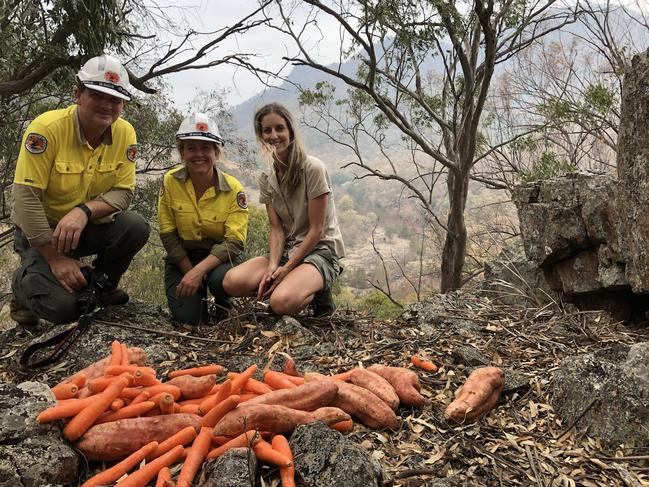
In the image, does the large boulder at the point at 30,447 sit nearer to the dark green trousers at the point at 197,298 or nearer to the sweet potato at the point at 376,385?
the sweet potato at the point at 376,385

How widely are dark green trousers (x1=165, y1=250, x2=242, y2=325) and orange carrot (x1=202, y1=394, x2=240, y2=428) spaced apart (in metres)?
1.91

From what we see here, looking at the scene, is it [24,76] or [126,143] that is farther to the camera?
[24,76]

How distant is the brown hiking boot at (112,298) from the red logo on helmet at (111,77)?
1599 millimetres

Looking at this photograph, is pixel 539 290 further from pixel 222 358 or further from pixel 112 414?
pixel 112 414

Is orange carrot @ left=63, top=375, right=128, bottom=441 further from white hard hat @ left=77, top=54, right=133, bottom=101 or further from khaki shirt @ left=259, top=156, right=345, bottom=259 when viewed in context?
khaki shirt @ left=259, top=156, right=345, bottom=259

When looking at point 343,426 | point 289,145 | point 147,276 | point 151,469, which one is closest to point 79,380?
point 151,469

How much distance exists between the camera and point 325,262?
420cm

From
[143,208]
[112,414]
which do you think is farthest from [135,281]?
[112,414]

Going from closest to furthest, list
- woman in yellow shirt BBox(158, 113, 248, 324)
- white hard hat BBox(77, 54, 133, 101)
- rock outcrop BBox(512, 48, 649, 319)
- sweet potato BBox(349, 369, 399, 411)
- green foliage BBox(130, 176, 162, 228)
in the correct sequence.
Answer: sweet potato BBox(349, 369, 399, 411)
white hard hat BBox(77, 54, 133, 101)
rock outcrop BBox(512, 48, 649, 319)
woman in yellow shirt BBox(158, 113, 248, 324)
green foliage BBox(130, 176, 162, 228)

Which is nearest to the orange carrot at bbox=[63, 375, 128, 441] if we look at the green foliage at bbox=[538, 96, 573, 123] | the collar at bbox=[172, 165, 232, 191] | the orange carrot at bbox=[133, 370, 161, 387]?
the orange carrot at bbox=[133, 370, 161, 387]

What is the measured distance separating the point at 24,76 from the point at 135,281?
11261 millimetres

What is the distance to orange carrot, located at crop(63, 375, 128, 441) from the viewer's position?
207cm

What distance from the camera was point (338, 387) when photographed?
2393 millimetres

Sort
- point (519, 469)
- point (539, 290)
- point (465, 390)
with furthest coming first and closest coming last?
1. point (539, 290)
2. point (465, 390)
3. point (519, 469)
